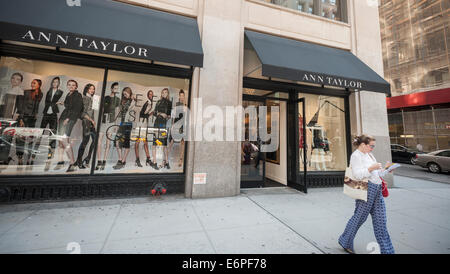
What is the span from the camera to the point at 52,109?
16.4 ft

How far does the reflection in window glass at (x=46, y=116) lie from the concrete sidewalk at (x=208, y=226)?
3.71ft

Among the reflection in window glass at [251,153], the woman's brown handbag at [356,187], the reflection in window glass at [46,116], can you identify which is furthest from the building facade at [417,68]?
the reflection in window glass at [46,116]

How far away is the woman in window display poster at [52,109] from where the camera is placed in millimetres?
4914

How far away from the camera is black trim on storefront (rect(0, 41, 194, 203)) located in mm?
4414

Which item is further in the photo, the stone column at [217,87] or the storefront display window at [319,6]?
the storefront display window at [319,6]

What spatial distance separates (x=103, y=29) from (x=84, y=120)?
8.03ft

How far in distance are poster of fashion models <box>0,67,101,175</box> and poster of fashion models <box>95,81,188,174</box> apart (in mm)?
341

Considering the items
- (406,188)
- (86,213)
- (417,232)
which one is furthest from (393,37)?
(86,213)

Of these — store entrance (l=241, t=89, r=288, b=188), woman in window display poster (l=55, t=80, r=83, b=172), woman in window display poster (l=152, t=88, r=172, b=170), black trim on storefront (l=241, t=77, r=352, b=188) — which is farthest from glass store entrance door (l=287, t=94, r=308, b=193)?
woman in window display poster (l=55, t=80, r=83, b=172)

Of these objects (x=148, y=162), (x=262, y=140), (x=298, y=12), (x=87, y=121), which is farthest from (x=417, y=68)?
(x=87, y=121)

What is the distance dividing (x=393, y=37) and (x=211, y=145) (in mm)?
33893

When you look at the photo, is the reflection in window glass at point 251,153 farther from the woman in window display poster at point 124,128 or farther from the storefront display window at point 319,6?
the storefront display window at point 319,6

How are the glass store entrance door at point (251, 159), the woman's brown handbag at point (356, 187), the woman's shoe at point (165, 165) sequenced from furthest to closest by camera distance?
the glass store entrance door at point (251, 159) < the woman's shoe at point (165, 165) < the woman's brown handbag at point (356, 187)

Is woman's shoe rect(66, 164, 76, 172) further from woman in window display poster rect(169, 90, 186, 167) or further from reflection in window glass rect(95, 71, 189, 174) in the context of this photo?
woman in window display poster rect(169, 90, 186, 167)
